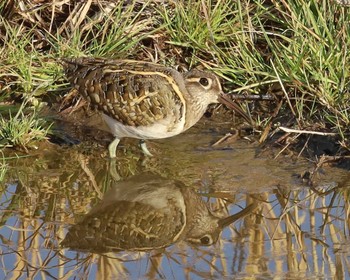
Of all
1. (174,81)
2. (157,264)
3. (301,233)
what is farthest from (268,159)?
(157,264)

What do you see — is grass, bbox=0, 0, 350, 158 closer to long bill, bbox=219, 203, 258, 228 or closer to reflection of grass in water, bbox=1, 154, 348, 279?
reflection of grass in water, bbox=1, 154, 348, 279

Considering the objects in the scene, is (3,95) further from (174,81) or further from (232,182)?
(232,182)

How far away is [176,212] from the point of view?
589 centimetres

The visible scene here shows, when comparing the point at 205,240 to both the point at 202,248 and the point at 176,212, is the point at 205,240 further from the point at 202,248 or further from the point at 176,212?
the point at 176,212

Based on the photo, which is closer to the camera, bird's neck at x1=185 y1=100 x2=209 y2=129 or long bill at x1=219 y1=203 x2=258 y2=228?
long bill at x1=219 y1=203 x2=258 y2=228

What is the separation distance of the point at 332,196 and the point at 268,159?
745mm

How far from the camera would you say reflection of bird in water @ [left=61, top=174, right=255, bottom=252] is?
17.6ft

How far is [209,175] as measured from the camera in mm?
6527

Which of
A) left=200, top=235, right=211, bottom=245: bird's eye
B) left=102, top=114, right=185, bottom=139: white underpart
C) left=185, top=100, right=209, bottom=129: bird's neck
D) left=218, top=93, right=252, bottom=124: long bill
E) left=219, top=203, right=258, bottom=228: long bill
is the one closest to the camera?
left=200, top=235, right=211, bottom=245: bird's eye

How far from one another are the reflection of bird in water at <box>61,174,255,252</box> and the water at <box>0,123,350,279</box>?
0.04ft

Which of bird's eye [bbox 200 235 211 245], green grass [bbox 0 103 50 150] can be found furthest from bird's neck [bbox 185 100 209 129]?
bird's eye [bbox 200 235 211 245]

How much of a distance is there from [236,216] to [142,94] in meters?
1.35

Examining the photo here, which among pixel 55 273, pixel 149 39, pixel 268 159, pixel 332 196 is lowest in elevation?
pixel 55 273

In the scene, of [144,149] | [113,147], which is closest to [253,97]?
[144,149]
